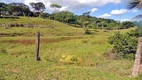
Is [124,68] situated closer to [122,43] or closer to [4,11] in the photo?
[122,43]

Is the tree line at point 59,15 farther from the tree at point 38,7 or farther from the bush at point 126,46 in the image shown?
the bush at point 126,46

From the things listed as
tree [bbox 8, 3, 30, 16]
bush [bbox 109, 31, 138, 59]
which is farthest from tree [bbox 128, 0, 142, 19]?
tree [bbox 8, 3, 30, 16]

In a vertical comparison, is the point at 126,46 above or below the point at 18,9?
below

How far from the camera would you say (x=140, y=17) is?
11234 millimetres

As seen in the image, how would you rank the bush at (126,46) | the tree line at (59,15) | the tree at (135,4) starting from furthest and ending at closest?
the tree line at (59,15) < the bush at (126,46) < the tree at (135,4)

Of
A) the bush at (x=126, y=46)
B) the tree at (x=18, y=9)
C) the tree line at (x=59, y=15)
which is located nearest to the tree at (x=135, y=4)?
the bush at (x=126, y=46)

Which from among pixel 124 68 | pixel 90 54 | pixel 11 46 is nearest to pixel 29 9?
pixel 11 46

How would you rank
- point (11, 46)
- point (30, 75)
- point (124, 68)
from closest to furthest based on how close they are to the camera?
1. point (30, 75)
2. point (124, 68)
3. point (11, 46)

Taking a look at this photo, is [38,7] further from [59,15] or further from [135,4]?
[135,4]

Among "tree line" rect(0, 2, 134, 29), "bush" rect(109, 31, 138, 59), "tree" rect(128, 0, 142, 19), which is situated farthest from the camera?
"tree line" rect(0, 2, 134, 29)

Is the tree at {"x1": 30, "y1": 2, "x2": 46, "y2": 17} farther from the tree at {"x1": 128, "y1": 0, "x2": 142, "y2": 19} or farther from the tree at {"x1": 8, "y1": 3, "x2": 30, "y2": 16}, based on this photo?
the tree at {"x1": 128, "y1": 0, "x2": 142, "y2": 19}

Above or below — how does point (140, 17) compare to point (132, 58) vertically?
above

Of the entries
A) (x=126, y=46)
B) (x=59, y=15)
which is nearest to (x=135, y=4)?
(x=126, y=46)

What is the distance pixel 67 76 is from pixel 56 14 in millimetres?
80050
